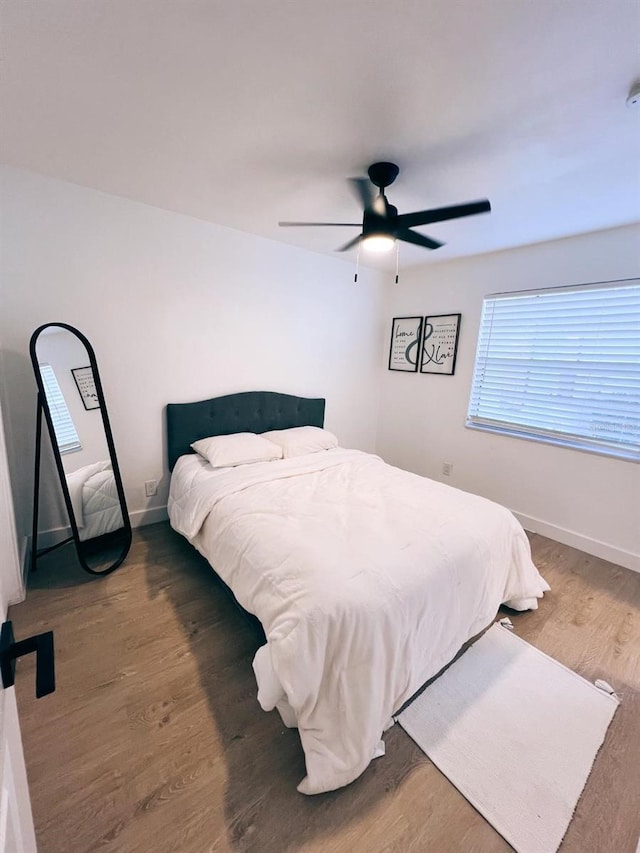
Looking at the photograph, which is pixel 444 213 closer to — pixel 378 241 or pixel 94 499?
pixel 378 241

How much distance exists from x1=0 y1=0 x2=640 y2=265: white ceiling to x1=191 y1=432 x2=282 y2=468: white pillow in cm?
169

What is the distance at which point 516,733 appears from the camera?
1.45 meters

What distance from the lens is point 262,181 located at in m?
2.04

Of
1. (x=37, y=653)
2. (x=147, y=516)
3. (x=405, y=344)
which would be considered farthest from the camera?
(x=405, y=344)

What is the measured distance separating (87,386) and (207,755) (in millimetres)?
2161

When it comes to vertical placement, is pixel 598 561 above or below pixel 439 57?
below

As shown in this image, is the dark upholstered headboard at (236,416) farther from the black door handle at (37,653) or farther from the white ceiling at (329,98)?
the black door handle at (37,653)

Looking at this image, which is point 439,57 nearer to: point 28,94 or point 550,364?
point 28,94

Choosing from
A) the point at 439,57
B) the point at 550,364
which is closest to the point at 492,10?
the point at 439,57

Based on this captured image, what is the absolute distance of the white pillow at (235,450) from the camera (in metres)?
2.56

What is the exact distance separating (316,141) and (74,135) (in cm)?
119

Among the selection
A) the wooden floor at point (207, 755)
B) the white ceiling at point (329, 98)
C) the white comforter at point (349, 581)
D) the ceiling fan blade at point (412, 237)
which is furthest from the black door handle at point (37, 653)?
the ceiling fan blade at point (412, 237)

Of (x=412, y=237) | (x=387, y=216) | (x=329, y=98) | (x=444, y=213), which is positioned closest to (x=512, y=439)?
(x=412, y=237)

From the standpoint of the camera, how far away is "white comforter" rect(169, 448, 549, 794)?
47.8 inches
